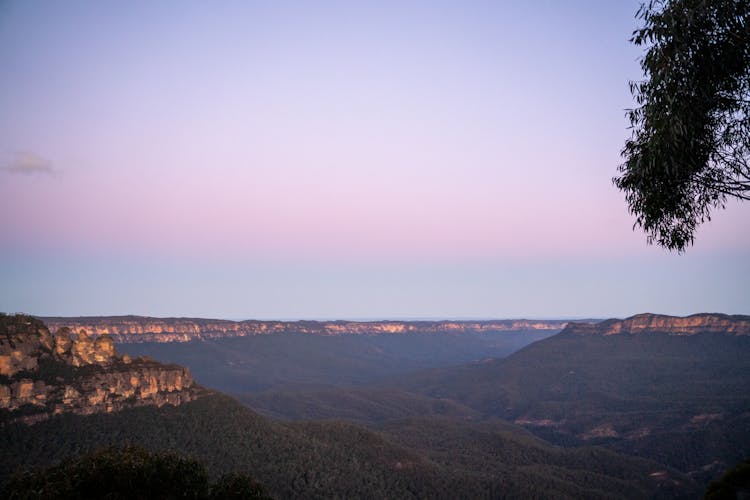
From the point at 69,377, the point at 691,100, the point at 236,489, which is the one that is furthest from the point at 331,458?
the point at 691,100

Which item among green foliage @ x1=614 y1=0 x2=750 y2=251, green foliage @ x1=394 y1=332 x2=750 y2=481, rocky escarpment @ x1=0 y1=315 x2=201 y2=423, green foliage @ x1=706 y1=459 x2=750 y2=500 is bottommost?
green foliage @ x1=394 y1=332 x2=750 y2=481

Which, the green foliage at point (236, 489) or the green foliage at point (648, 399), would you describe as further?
the green foliage at point (648, 399)

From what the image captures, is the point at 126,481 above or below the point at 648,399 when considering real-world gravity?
above

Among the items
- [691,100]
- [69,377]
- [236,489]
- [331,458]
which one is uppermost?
[691,100]

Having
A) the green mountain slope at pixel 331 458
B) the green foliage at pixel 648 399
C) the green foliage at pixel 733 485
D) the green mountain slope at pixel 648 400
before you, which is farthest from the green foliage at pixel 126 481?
the green mountain slope at pixel 648 400

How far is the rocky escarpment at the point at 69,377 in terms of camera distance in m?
56.3

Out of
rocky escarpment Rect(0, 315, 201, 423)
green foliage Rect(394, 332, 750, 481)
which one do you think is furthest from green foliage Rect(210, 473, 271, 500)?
green foliage Rect(394, 332, 750, 481)

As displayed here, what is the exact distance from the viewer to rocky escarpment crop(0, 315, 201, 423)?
56.3m

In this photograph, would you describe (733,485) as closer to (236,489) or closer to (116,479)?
(236,489)

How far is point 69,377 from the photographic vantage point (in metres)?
63.8

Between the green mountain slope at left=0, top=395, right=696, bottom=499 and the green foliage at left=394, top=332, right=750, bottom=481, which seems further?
the green foliage at left=394, top=332, right=750, bottom=481

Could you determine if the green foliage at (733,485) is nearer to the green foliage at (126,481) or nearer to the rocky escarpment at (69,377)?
the green foliage at (126,481)

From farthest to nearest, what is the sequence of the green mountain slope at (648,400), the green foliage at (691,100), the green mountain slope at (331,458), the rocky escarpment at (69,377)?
the green mountain slope at (648,400)
the rocky escarpment at (69,377)
the green mountain slope at (331,458)
the green foliage at (691,100)

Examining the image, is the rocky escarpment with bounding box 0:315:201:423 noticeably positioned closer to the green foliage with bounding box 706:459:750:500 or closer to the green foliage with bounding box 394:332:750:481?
the green foliage with bounding box 706:459:750:500
